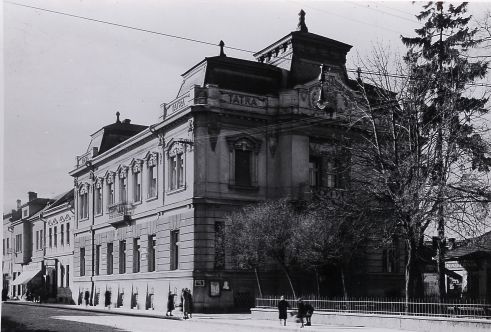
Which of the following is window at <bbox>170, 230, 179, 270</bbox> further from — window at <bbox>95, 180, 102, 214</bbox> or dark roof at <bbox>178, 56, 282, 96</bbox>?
window at <bbox>95, 180, 102, 214</bbox>

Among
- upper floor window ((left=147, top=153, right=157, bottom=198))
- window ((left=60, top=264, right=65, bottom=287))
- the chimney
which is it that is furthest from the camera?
the chimney

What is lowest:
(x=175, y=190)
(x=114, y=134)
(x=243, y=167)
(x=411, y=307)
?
(x=411, y=307)

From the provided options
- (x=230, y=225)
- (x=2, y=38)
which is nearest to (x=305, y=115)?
(x=230, y=225)

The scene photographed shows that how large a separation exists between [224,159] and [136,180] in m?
9.75

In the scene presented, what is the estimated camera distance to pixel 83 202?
53.9 meters

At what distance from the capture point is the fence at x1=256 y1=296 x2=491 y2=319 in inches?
839

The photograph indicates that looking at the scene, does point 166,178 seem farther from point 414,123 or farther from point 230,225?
point 414,123

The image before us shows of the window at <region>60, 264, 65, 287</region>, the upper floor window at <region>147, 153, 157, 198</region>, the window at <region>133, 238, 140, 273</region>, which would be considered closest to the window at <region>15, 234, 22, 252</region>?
the window at <region>60, 264, 65, 287</region>

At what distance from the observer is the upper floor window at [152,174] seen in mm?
41031

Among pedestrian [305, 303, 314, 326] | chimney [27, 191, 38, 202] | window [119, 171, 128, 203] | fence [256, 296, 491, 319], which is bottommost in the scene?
pedestrian [305, 303, 314, 326]

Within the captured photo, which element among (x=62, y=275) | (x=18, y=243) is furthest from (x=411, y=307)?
(x=18, y=243)

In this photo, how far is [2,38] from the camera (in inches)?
560

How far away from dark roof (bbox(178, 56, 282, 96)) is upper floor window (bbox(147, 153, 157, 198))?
5035 mm

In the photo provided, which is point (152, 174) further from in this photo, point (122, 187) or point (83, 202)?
point (83, 202)
